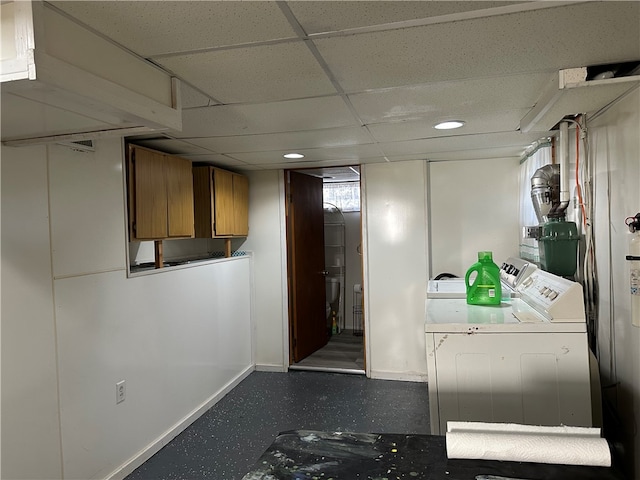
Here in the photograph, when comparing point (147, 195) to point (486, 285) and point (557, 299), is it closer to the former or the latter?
point (486, 285)

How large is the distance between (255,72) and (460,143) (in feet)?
6.48

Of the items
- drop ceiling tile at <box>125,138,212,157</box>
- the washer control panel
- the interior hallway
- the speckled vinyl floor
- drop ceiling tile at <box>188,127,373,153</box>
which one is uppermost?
drop ceiling tile at <box>125,138,212,157</box>

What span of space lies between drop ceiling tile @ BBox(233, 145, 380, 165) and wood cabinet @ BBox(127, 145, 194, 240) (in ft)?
1.64

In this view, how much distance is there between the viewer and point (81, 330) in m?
2.18

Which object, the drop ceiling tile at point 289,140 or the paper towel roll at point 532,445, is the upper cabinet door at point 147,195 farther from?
the paper towel roll at point 532,445

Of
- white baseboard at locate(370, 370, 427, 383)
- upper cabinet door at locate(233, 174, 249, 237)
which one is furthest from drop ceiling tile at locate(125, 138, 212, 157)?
white baseboard at locate(370, 370, 427, 383)

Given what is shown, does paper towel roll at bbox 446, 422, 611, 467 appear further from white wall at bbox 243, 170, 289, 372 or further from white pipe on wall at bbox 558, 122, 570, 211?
white wall at bbox 243, 170, 289, 372

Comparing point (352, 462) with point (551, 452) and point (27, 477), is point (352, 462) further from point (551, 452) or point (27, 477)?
point (27, 477)

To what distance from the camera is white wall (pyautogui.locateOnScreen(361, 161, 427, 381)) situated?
3889 mm

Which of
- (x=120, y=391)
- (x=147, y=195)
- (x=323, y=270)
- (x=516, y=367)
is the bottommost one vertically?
(x=120, y=391)

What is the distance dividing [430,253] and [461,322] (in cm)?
201

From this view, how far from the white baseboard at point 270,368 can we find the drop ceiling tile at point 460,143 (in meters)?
2.38

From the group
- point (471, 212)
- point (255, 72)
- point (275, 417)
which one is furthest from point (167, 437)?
point (471, 212)

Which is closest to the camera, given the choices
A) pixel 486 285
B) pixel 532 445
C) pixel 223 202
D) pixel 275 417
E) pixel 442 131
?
pixel 532 445
